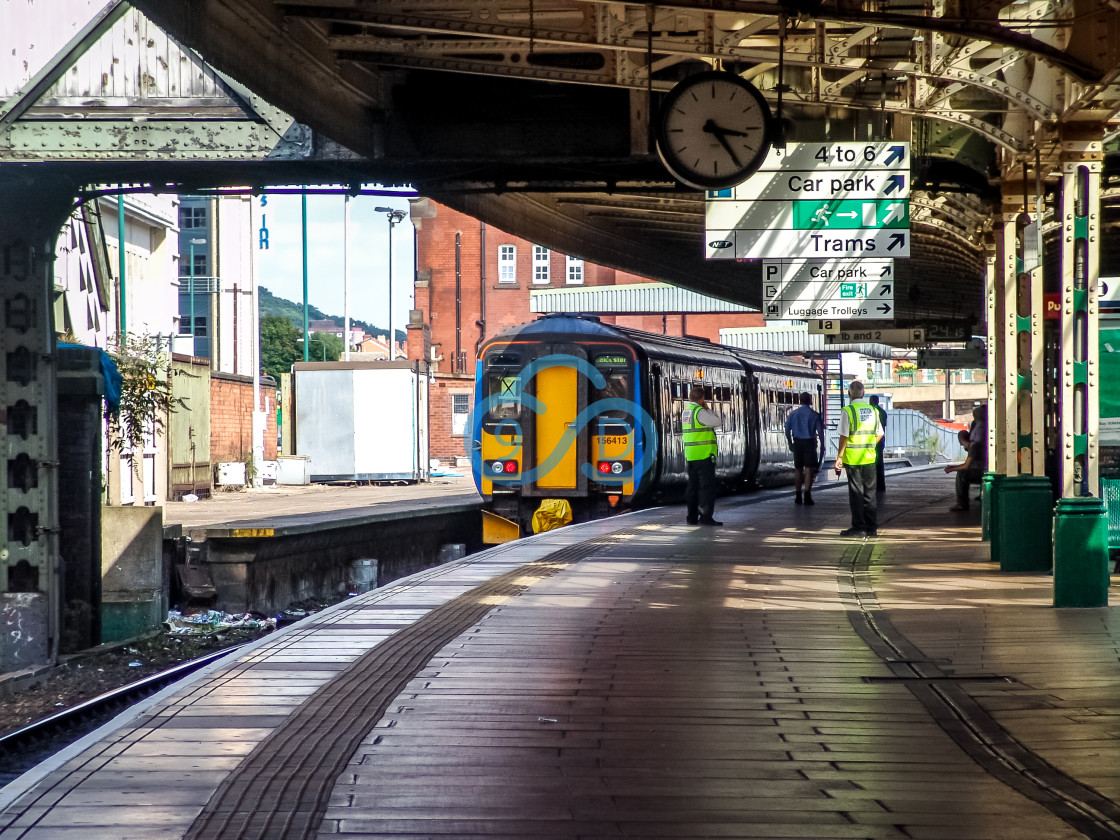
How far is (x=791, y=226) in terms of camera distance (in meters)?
13.4

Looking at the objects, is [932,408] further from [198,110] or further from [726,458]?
[198,110]

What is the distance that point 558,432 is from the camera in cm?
1989

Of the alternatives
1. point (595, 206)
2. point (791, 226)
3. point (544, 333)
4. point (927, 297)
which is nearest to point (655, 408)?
point (544, 333)

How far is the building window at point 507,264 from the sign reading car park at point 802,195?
46554mm

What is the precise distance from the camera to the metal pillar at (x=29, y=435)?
41.8ft

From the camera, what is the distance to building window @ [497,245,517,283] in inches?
2350

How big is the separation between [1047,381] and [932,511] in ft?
19.2

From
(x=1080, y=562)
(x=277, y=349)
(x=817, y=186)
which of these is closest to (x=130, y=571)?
(x=817, y=186)

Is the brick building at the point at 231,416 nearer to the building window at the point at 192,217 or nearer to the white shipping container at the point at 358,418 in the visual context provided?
the white shipping container at the point at 358,418

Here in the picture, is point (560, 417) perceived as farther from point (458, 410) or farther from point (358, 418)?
point (458, 410)

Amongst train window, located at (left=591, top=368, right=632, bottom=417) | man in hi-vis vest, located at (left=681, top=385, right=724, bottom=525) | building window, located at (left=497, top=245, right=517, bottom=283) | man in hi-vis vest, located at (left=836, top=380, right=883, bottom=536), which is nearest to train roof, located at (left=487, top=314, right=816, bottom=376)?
train window, located at (left=591, top=368, right=632, bottom=417)

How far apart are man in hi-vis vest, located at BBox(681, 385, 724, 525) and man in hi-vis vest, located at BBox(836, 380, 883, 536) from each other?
1523mm

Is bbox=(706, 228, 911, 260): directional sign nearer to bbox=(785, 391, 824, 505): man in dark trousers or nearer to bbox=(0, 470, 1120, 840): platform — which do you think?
bbox=(0, 470, 1120, 840): platform

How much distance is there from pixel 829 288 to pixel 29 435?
25.8 ft
